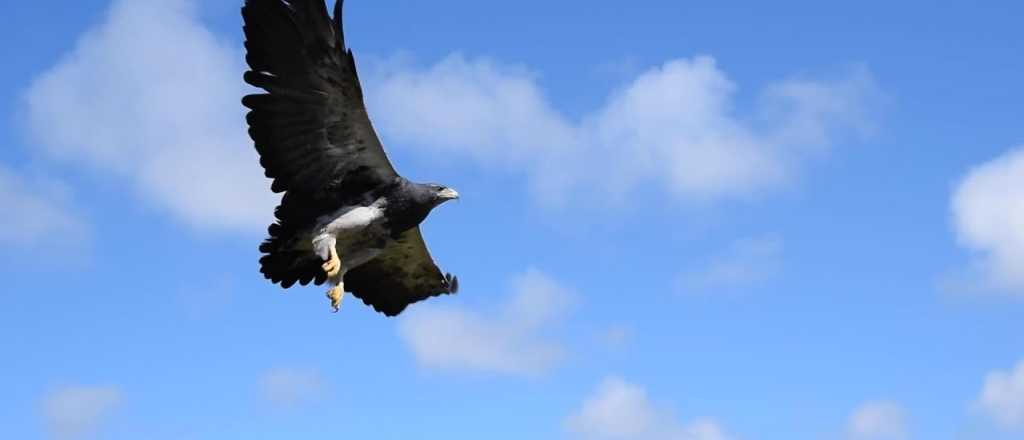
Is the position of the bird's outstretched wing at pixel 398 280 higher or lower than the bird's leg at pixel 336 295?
higher

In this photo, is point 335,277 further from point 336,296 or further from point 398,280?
point 398,280

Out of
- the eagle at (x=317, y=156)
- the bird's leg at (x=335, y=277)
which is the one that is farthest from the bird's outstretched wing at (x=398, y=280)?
the bird's leg at (x=335, y=277)

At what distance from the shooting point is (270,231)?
55.7 feet

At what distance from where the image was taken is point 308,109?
16312mm

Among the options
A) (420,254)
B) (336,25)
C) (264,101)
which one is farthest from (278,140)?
(420,254)

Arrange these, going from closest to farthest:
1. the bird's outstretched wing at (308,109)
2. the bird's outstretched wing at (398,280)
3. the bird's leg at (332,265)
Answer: the bird's outstretched wing at (308,109) < the bird's leg at (332,265) < the bird's outstretched wing at (398,280)

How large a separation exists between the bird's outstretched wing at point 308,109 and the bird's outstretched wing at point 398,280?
2.22m

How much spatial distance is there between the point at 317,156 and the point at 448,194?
1697 millimetres

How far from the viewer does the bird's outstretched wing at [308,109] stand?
15828mm

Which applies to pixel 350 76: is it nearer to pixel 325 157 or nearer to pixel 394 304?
pixel 325 157

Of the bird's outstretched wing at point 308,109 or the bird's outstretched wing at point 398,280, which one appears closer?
the bird's outstretched wing at point 308,109

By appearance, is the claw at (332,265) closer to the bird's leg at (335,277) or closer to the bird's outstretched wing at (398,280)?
the bird's leg at (335,277)

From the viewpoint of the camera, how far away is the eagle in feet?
52.1

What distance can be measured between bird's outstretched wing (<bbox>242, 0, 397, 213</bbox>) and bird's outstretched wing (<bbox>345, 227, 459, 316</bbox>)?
2.22 meters
